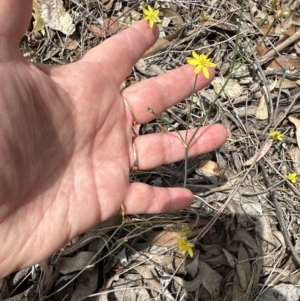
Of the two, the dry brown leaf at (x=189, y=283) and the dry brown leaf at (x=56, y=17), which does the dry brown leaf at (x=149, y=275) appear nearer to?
the dry brown leaf at (x=189, y=283)

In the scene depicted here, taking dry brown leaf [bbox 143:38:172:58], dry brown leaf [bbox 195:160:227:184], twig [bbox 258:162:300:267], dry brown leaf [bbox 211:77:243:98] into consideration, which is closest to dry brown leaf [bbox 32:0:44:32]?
dry brown leaf [bbox 143:38:172:58]

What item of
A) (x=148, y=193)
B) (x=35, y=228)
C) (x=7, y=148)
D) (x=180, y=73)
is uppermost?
(x=7, y=148)

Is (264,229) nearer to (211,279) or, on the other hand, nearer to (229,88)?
(211,279)

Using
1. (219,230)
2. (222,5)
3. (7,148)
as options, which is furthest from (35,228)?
(222,5)

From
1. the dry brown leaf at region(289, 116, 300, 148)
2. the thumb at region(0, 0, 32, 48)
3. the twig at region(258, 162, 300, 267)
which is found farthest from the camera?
the dry brown leaf at region(289, 116, 300, 148)

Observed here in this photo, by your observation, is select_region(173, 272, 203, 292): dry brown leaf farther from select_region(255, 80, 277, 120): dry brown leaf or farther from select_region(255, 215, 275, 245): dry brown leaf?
select_region(255, 80, 277, 120): dry brown leaf

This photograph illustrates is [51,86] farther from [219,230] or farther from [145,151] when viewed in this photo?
[219,230]

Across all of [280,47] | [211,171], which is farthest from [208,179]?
[280,47]

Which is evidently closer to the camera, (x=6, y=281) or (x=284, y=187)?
(x=6, y=281)
